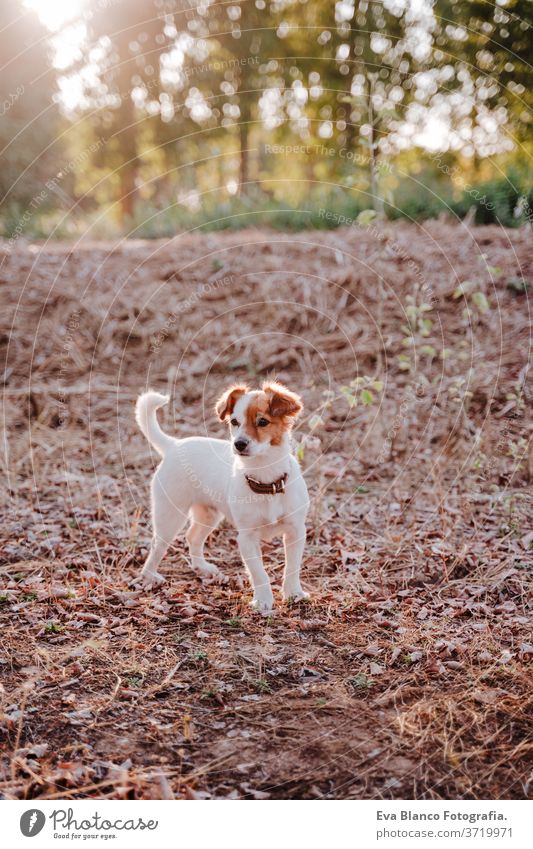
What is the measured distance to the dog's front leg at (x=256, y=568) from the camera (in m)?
5.42

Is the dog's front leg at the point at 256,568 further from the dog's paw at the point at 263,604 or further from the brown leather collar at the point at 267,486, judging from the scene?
A: the brown leather collar at the point at 267,486

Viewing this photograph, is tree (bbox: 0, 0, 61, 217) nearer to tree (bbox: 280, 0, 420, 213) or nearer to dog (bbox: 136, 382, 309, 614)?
tree (bbox: 280, 0, 420, 213)

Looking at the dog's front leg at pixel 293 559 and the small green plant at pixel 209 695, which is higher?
the dog's front leg at pixel 293 559

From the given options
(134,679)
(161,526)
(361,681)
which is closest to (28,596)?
(161,526)

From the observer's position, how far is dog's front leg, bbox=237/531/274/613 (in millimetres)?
5422

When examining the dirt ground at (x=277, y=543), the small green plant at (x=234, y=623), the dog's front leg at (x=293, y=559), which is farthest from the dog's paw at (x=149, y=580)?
the dog's front leg at (x=293, y=559)

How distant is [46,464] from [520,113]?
11.2 metres

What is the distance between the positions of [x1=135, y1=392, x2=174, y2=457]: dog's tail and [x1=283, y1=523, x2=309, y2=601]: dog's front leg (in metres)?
1.32

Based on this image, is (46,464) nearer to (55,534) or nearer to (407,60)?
(55,534)

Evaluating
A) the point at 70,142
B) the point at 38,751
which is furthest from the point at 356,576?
the point at 70,142

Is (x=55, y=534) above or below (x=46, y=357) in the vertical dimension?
below

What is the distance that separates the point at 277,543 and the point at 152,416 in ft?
6.87

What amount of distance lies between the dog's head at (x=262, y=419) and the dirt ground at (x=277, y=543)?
1276 millimetres

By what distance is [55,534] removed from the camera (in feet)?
23.7
